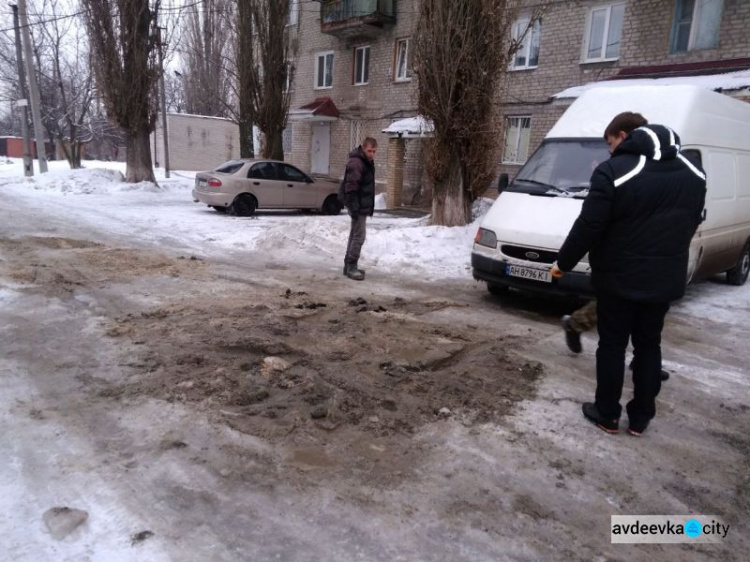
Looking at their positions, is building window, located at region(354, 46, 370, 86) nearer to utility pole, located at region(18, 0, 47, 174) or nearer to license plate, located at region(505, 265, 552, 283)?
utility pole, located at region(18, 0, 47, 174)

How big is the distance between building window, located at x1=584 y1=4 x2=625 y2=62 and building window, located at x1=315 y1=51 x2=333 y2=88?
442 inches

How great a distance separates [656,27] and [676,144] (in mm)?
14083

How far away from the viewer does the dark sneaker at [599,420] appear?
344 cm

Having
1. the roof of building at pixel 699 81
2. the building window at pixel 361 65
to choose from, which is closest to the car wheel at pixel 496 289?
the roof of building at pixel 699 81

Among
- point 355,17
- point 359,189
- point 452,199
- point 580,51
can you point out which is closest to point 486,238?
point 359,189

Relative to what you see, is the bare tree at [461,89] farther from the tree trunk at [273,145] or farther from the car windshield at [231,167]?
the tree trunk at [273,145]

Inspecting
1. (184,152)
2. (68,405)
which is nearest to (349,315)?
(68,405)

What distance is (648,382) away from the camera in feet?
11.1

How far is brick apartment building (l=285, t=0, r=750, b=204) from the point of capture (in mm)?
13773

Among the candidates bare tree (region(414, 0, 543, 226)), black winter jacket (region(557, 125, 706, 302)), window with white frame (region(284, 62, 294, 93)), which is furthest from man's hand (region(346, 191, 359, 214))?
window with white frame (region(284, 62, 294, 93))

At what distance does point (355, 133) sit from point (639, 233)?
66.3 ft

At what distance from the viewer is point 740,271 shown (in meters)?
8.22

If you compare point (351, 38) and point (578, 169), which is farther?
point (351, 38)

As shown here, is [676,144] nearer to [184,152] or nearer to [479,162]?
[479,162]
